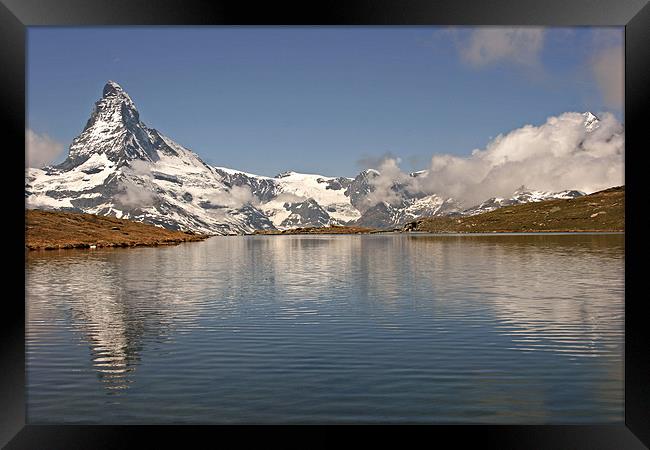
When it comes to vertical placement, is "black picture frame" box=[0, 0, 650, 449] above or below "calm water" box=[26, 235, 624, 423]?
above

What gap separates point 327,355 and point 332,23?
52.7 feet

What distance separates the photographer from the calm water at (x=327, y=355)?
1934 centimetres

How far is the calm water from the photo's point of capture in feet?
63.5

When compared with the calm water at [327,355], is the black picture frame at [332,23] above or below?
above

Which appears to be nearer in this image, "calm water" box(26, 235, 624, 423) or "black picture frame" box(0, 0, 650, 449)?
"black picture frame" box(0, 0, 650, 449)

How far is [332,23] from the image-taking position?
14984 mm

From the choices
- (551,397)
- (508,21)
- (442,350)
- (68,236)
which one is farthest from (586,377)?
(68,236)

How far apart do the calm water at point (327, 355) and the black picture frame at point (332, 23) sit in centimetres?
469

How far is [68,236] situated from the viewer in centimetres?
18188

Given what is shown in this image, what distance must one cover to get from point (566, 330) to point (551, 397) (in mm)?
14683

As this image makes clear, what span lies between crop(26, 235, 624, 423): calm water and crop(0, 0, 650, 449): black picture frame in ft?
15.4

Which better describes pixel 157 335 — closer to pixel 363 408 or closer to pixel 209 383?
pixel 209 383

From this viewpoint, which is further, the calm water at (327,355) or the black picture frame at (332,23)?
the calm water at (327,355)
